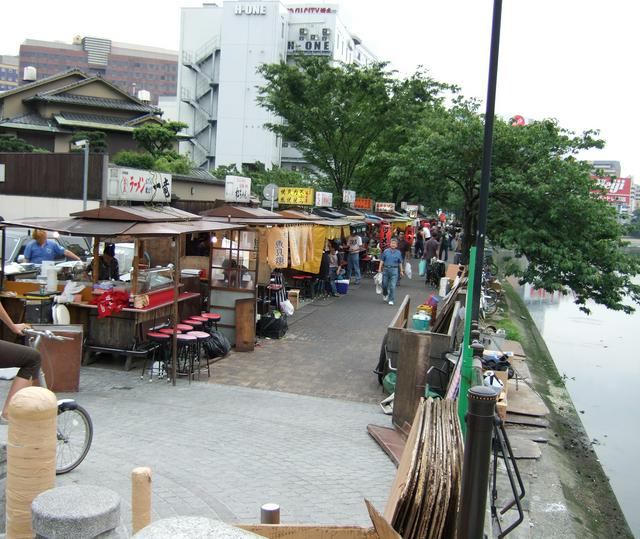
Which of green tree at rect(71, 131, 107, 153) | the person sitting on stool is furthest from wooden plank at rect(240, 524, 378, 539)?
green tree at rect(71, 131, 107, 153)

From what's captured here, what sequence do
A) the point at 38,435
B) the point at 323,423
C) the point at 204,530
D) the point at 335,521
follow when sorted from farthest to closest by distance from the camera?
1. the point at 323,423
2. the point at 335,521
3. the point at 38,435
4. the point at 204,530

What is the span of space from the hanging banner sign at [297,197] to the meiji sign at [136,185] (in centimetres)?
1022

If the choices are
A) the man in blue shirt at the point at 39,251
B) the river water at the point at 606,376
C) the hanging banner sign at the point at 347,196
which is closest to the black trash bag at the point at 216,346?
the man in blue shirt at the point at 39,251

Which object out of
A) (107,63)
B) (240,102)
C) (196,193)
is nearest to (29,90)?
(196,193)

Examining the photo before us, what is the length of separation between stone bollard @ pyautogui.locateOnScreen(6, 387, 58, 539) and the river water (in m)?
10.6

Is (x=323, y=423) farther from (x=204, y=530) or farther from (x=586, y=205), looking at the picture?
(x=586, y=205)

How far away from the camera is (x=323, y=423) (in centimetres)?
892

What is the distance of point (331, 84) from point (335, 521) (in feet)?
84.7

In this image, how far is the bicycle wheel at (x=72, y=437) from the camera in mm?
6156

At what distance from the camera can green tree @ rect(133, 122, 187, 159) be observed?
39812 mm

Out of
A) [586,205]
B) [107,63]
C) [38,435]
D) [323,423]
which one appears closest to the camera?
[38,435]

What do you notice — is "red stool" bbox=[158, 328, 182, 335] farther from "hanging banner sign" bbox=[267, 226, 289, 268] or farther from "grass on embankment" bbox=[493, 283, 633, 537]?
"grass on embankment" bbox=[493, 283, 633, 537]

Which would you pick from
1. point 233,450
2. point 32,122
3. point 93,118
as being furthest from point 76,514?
point 93,118

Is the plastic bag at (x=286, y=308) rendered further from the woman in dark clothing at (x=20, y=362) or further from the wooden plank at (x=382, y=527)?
the wooden plank at (x=382, y=527)
